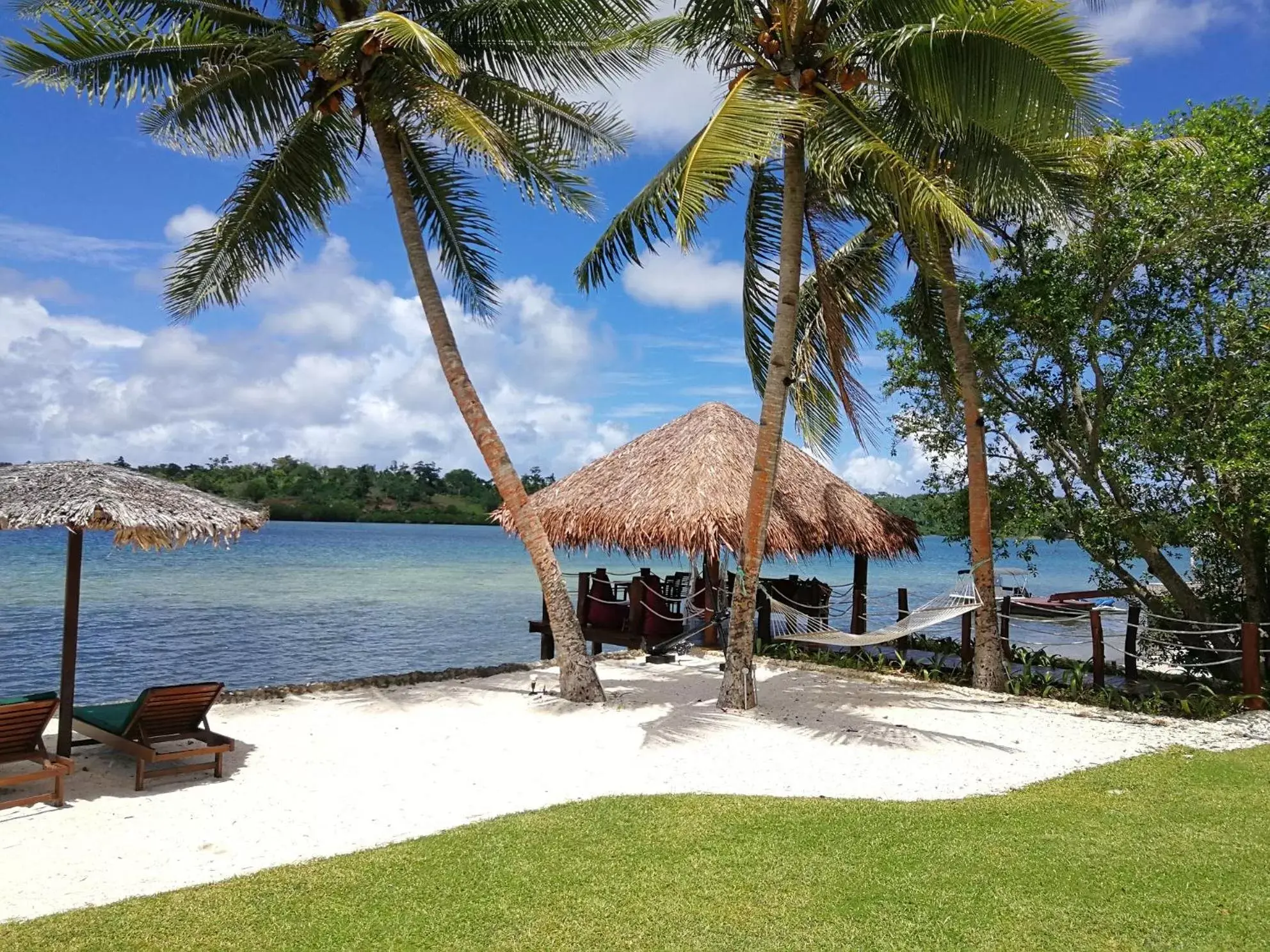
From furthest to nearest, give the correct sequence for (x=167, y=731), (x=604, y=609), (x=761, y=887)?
1. (x=604, y=609)
2. (x=167, y=731)
3. (x=761, y=887)

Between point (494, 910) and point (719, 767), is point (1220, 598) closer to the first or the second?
point (719, 767)

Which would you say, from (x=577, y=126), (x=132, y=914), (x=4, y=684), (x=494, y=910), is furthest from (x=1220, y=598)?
(x=4, y=684)

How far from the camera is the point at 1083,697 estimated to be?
26.4ft

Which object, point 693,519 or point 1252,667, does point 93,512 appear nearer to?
point 693,519

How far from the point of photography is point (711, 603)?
10.5 metres

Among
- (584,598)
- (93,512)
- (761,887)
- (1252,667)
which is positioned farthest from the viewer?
(584,598)

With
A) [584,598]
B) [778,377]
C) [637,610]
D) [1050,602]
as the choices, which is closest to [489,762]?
[778,377]

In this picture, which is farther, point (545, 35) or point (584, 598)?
point (584, 598)

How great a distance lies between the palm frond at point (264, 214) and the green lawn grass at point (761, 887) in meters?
5.34

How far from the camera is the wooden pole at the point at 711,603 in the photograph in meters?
10.3

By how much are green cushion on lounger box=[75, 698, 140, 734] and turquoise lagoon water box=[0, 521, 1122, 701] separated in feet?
6.87

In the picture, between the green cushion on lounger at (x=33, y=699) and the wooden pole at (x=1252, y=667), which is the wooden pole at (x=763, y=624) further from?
the green cushion on lounger at (x=33, y=699)

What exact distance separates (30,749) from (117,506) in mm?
1278

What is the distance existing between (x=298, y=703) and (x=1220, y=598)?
331 inches
